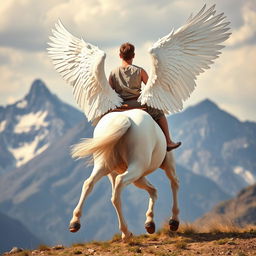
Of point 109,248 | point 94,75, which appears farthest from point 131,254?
point 94,75

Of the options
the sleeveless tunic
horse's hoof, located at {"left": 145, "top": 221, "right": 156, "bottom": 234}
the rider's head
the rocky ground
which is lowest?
the rocky ground

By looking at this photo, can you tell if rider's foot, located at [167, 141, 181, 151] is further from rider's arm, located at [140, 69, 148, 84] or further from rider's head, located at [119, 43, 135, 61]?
rider's head, located at [119, 43, 135, 61]

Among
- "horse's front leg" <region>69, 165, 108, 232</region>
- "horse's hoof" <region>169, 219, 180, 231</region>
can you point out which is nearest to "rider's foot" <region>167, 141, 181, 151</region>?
"horse's front leg" <region>69, 165, 108, 232</region>

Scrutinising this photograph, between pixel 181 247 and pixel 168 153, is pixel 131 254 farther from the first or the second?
pixel 168 153

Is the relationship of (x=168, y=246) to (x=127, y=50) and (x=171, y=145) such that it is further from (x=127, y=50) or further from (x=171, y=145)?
(x=127, y=50)

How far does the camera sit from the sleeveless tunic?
54.5 ft

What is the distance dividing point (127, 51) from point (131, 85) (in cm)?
72

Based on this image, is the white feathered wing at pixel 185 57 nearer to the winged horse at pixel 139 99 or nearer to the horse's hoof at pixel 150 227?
the winged horse at pixel 139 99

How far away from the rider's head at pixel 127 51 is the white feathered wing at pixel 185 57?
68 cm

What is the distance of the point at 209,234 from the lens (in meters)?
17.8

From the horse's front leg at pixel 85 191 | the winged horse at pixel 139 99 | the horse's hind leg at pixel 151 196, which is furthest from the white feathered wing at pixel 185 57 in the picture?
the horse's front leg at pixel 85 191

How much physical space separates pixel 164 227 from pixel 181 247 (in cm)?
246

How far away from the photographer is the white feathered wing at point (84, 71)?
16406 millimetres

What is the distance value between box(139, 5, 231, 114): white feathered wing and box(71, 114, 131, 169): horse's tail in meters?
1.21
